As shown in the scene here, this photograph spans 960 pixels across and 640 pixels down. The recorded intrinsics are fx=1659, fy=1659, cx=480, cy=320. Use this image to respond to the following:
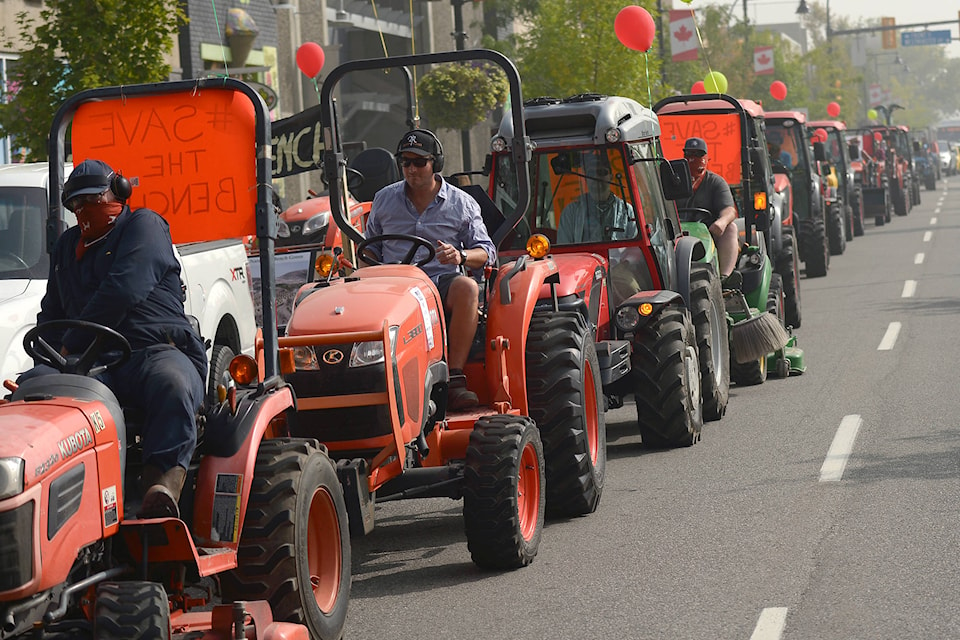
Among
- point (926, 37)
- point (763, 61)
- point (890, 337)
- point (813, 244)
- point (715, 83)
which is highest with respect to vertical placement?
point (926, 37)

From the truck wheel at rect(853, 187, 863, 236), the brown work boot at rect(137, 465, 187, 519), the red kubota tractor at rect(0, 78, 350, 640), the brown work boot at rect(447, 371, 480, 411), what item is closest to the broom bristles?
the brown work boot at rect(447, 371, 480, 411)

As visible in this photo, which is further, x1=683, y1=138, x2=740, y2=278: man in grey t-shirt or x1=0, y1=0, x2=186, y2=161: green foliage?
x1=0, y1=0, x2=186, y2=161: green foliage

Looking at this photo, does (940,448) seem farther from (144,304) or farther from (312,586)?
(144,304)

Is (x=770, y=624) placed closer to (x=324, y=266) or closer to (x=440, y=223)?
(x=440, y=223)

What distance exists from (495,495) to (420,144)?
1944 mm

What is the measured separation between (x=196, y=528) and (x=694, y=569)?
2585 millimetres

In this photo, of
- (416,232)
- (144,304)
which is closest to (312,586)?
(144,304)

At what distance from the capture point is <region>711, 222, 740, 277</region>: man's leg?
1411cm

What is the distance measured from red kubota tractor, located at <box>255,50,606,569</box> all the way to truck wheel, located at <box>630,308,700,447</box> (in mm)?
1269

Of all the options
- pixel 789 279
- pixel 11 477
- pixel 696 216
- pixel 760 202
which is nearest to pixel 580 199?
pixel 696 216

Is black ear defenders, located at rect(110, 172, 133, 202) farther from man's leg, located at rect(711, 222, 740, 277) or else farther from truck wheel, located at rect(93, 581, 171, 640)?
man's leg, located at rect(711, 222, 740, 277)

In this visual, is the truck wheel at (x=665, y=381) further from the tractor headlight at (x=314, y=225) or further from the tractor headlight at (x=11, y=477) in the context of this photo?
the tractor headlight at (x=11, y=477)

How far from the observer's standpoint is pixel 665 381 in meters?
10.5

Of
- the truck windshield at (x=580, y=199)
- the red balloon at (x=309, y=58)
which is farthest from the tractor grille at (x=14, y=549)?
the red balloon at (x=309, y=58)
